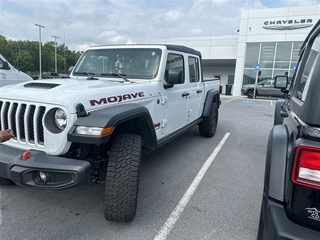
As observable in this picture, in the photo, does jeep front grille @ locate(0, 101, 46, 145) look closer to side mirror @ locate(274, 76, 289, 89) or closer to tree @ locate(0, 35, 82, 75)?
side mirror @ locate(274, 76, 289, 89)

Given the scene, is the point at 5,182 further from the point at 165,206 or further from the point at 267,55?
the point at 267,55

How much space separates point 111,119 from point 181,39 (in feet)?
78.8

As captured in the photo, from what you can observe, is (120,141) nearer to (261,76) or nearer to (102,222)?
(102,222)

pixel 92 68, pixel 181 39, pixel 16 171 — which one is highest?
pixel 181 39

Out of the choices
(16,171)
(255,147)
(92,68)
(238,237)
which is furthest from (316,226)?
(255,147)

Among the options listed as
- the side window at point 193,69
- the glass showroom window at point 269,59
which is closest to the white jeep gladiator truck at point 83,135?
the side window at point 193,69

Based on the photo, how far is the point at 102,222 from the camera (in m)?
2.51

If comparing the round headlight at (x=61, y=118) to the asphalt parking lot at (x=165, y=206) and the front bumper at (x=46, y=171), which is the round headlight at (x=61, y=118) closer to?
the front bumper at (x=46, y=171)

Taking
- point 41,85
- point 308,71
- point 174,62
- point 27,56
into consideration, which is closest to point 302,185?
point 308,71

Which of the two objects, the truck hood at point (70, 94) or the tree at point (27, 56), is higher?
the tree at point (27, 56)

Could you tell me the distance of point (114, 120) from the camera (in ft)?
7.11

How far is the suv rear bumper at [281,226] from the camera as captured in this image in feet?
4.36

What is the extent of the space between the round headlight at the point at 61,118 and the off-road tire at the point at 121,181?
0.50 meters

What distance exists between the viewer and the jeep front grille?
2.22m
